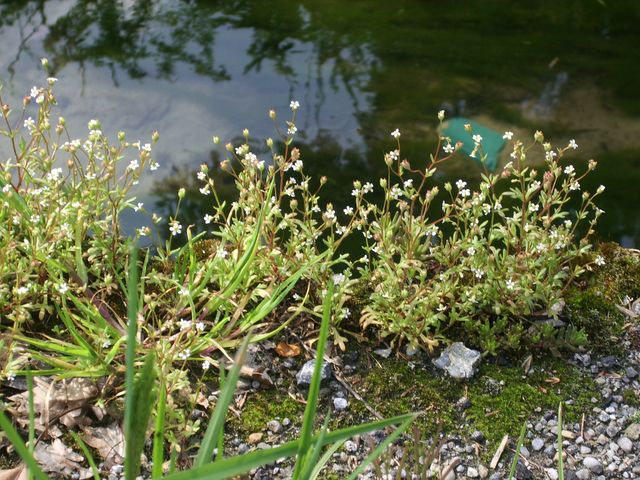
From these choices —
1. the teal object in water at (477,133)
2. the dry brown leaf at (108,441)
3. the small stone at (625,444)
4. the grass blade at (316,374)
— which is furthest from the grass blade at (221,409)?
the teal object in water at (477,133)

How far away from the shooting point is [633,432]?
286 cm

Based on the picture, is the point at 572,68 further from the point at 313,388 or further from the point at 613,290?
the point at 313,388

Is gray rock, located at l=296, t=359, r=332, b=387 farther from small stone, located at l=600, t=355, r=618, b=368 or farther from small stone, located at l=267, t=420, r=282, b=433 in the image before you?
small stone, located at l=600, t=355, r=618, b=368

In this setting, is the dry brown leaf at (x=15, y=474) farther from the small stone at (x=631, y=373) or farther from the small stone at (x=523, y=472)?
the small stone at (x=631, y=373)

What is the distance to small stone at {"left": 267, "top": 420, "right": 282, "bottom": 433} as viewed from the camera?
281cm

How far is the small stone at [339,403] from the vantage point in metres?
2.89

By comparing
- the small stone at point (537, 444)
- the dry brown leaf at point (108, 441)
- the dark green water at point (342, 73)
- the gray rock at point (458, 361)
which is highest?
the dark green water at point (342, 73)

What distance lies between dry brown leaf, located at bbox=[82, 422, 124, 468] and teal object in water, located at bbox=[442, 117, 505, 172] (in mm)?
2942

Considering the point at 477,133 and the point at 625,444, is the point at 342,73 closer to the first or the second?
the point at 477,133

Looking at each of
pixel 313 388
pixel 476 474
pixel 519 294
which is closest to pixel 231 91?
pixel 519 294

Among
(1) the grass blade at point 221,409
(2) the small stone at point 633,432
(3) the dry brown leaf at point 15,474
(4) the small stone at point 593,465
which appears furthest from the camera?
(2) the small stone at point 633,432

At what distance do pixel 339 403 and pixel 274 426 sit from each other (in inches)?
11.0

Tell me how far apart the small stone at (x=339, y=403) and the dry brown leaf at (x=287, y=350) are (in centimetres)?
29

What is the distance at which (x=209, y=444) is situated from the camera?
149cm
